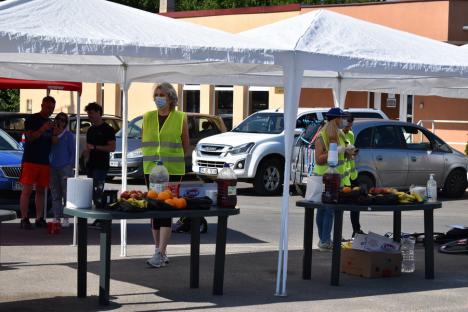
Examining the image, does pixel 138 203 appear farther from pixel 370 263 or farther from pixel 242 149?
pixel 242 149

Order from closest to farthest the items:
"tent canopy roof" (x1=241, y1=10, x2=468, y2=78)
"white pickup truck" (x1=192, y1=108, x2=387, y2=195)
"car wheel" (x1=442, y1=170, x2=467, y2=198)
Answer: "tent canopy roof" (x1=241, y1=10, x2=468, y2=78)
"white pickup truck" (x1=192, y1=108, x2=387, y2=195)
"car wheel" (x1=442, y1=170, x2=467, y2=198)

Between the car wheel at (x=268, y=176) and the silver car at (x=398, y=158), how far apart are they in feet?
6.65

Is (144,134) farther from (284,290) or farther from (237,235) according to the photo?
(237,235)

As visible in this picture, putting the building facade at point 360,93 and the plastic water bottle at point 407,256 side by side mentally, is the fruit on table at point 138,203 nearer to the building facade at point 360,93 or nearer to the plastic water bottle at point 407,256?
the plastic water bottle at point 407,256

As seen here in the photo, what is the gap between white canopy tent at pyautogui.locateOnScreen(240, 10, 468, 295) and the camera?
31.4ft

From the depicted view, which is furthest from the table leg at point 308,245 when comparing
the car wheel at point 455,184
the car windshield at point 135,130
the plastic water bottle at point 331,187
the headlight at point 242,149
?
the car windshield at point 135,130

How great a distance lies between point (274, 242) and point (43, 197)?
327 cm

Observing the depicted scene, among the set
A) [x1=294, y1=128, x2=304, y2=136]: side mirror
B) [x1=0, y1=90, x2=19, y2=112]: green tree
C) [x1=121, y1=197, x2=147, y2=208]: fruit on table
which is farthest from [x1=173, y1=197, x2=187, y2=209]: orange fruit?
[x1=0, y1=90, x2=19, y2=112]: green tree

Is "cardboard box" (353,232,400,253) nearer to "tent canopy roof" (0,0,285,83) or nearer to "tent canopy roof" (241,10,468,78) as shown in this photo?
"tent canopy roof" (241,10,468,78)

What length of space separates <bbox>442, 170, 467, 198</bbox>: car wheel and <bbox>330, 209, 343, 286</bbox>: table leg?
11701 millimetres

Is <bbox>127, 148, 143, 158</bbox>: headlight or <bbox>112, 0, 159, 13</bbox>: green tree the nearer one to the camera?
<bbox>127, 148, 143, 158</bbox>: headlight

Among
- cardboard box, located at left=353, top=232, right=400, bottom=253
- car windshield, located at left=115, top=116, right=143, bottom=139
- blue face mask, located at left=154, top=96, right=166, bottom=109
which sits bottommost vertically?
cardboard box, located at left=353, top=232, right=400, bottom=253

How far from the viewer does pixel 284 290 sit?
9719mm

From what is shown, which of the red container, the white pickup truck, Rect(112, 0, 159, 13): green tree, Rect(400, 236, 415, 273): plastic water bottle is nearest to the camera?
Rect(400, 236, 415, 273): plastic water bottle
